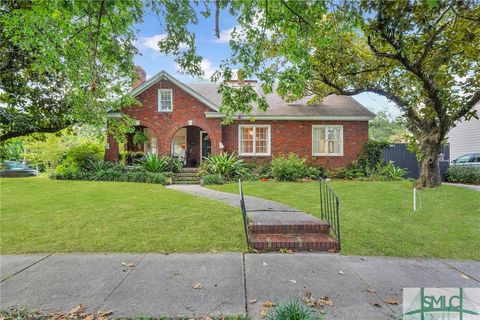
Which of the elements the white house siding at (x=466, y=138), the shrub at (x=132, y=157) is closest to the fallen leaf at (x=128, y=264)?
the shrub at (x=132, y=157)

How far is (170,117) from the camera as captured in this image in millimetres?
14953

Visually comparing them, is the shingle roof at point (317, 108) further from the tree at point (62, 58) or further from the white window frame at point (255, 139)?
the tree at point (62, 58)

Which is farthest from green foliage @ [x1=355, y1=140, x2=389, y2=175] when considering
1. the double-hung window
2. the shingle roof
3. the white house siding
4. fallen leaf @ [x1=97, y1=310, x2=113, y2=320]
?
fallen leaf @ [x1=97, y1=310, x2=113, y2=320]

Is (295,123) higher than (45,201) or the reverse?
higher

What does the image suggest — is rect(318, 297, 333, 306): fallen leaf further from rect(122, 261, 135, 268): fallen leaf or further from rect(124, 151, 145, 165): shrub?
rect(124, 151, 145, 165): shrub

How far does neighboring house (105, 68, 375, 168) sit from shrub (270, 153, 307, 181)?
1.58m

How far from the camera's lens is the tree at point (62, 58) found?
3947 millimetres

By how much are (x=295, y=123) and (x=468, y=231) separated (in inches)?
413

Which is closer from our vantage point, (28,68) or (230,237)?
(230,237)

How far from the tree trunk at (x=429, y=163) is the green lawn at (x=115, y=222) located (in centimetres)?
864

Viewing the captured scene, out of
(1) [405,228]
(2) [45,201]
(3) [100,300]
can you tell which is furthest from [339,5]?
(2) [45,201]

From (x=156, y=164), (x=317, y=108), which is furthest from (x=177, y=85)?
(x=317, y=108)

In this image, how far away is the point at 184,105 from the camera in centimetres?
1501

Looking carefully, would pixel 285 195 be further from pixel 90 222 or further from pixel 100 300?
pixel 100 300
